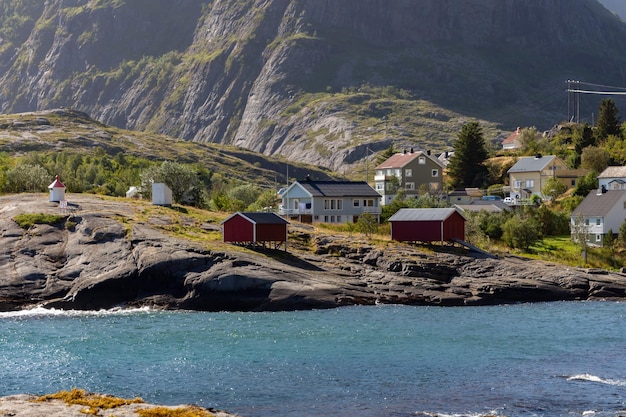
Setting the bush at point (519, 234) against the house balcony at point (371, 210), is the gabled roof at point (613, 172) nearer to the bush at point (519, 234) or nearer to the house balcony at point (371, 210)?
the bush at point (519, 234)

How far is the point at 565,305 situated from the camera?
7669 centimetres

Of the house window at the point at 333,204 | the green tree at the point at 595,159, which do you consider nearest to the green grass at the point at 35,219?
the house window at the point at 333,204

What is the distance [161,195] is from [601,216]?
47194 mm

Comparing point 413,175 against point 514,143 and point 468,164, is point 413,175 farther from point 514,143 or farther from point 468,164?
point 514,143

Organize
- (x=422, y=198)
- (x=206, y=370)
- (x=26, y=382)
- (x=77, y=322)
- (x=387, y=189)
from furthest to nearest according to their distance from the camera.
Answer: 1. (x=387, y=189)
2. (x=422, y=198)
3. (x=77, y=322)
4. (x=206, y=370)
5. (x=26, y=382)

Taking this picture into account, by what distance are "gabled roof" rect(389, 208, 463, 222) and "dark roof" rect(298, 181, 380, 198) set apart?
18.6 meters

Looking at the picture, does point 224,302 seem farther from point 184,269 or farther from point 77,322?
point 77,322

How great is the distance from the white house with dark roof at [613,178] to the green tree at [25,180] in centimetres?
6793

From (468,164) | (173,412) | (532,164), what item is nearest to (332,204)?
(532,164)

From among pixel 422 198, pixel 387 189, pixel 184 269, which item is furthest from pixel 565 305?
pixel 387 189

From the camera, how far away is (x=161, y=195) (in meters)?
97.8

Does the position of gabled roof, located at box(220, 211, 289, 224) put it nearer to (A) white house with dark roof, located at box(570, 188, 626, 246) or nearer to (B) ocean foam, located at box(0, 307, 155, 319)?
(B) ocean foam, located at box(0, 307, 155, 319)

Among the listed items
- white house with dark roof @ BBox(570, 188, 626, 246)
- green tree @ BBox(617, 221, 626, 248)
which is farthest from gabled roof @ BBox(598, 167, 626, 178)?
green tree @ BBox(617, 221, 626, 248)

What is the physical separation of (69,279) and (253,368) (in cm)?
3267
